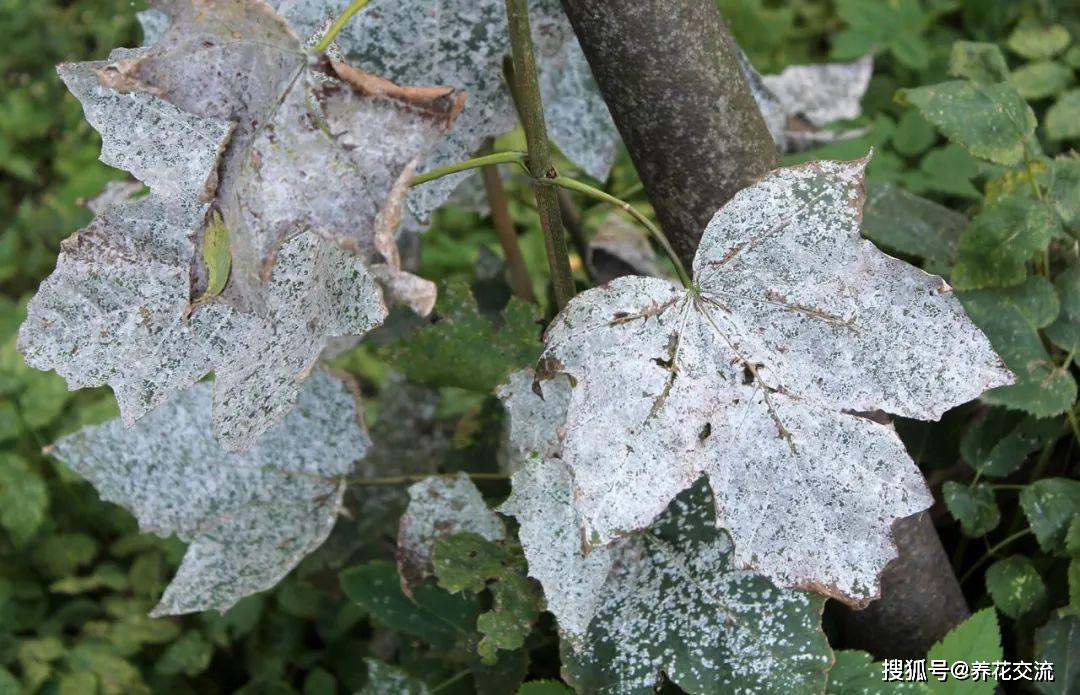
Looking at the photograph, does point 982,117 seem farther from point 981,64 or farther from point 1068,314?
point 1068,314

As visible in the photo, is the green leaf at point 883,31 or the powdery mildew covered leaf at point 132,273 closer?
the powdery mildew covered leaf at point 132,273

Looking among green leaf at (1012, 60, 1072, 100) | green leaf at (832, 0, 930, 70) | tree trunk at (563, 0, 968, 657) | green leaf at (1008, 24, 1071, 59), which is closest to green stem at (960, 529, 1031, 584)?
tree trunk at (563, 0, 968, 657)

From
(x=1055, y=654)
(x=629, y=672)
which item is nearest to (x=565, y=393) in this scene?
(x=629, y=672)

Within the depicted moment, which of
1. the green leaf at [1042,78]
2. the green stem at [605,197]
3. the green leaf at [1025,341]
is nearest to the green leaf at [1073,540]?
the green leaf at [1025,341]

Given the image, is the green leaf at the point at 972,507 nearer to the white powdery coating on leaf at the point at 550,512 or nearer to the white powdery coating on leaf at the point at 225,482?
the white powdery coating on leaf at the point at 550,512

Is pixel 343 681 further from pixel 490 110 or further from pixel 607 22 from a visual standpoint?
pixel 607 22

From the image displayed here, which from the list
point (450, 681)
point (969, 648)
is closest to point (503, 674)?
point (450, 681)
